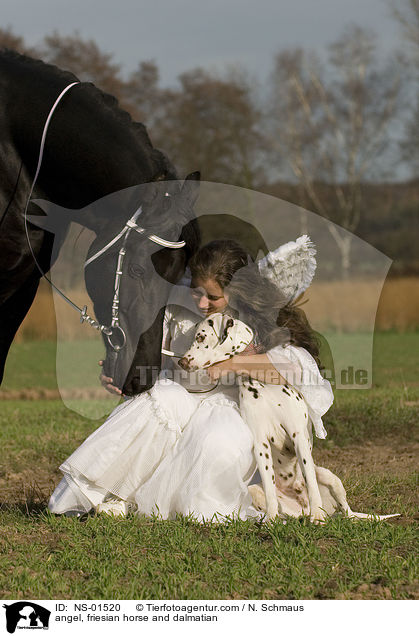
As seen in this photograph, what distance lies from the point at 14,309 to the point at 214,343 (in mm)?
1108

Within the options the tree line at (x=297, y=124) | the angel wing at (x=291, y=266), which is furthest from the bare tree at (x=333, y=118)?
the angel wing at (x=291, y=266)

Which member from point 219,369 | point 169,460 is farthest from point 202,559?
point 219,369

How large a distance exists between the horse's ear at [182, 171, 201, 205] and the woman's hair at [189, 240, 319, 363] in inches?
19.2

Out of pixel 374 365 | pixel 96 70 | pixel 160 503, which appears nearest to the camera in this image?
pixel 160 503

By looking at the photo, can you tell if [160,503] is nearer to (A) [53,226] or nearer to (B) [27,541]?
(B) [27,541]

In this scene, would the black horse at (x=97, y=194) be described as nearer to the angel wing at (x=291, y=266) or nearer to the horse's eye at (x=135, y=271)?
the horse's eye at (x=135, y=271)

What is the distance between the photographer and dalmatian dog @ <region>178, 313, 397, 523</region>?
4.04m

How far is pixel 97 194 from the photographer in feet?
12.6

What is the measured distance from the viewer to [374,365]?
12.2 meters

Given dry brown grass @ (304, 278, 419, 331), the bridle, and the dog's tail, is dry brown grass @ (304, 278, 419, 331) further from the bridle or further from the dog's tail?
the bridle

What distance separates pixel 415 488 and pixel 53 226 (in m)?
2.91
